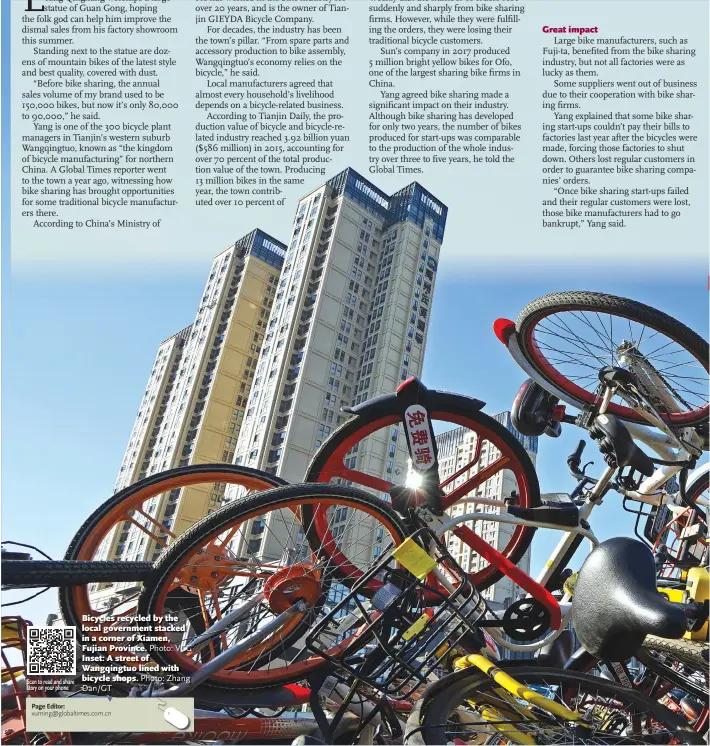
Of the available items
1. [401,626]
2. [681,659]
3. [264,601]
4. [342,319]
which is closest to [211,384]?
[342,319]

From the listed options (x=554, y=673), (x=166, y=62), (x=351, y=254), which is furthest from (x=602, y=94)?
(x=351, y=254)

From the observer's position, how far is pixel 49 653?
9.11ft

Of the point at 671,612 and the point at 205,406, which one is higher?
the point at 671,612

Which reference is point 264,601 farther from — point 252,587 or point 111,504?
point 111,504

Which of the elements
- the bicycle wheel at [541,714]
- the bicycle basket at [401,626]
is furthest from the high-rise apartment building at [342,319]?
the bicycle wheel at [541,714]

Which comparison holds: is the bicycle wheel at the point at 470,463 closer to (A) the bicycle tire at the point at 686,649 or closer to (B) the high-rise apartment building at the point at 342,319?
(A) the bicycle tire at the point at 686,649

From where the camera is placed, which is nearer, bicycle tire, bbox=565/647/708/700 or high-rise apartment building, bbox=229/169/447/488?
bicycle tire, bbox=565/647/708/700

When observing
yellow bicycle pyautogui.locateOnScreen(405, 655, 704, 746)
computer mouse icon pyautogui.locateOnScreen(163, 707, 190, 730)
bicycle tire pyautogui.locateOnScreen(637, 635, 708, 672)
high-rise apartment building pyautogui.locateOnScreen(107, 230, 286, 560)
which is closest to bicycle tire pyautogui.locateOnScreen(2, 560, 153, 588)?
computer mouse icon pyautogui.locateOnScreen(163, 707, 190, 730)

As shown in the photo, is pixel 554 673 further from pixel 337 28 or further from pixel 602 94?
pixel 337 28

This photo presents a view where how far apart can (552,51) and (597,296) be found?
203 cm

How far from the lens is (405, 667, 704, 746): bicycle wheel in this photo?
90.3 inches

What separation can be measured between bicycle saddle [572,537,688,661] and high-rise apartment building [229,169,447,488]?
3012 centimetres

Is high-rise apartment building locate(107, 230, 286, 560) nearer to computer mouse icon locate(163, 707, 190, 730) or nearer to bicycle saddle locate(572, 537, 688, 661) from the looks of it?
computer mouse icon locate(163, 707, 190, 730)

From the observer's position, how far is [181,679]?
2.86 metres
